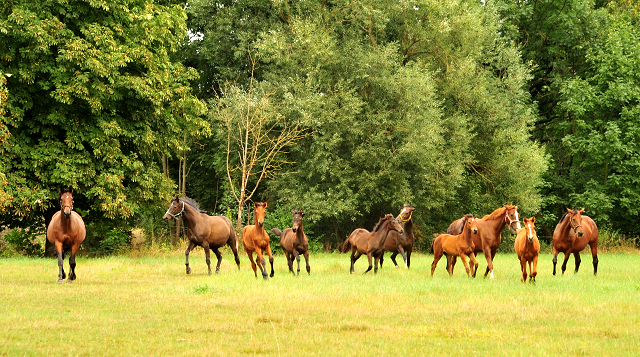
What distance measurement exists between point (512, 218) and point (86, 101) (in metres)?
17.0

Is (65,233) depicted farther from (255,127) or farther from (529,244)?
(255,127)

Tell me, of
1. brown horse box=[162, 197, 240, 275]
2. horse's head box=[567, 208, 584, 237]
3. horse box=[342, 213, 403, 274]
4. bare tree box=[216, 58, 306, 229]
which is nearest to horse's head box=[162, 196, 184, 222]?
brown horse box=[162, 197, 240, 275]

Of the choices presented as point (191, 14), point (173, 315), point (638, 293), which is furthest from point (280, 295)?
point (191, 14)

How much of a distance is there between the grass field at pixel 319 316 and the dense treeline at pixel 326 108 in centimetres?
894

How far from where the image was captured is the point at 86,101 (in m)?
26.3

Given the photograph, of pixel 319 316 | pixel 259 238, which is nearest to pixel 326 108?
pixel 259 238

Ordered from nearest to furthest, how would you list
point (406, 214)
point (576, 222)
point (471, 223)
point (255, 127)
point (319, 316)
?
point (319, 316) → point (471, 223) → point (576, 222) → point (406, 214) → point (255, 127)

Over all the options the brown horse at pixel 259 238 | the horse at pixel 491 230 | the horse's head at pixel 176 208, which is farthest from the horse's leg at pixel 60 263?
the horse at pixel 491 230

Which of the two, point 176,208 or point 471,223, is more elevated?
point 176,208

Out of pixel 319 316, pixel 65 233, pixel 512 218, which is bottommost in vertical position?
pixel 319 316

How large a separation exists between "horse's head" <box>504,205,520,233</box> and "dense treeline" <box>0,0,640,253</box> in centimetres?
1441

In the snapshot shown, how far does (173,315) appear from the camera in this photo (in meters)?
11.6

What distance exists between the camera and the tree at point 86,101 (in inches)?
980

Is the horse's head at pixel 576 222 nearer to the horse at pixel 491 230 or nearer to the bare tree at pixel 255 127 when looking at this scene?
the horse at pixel 491 230
